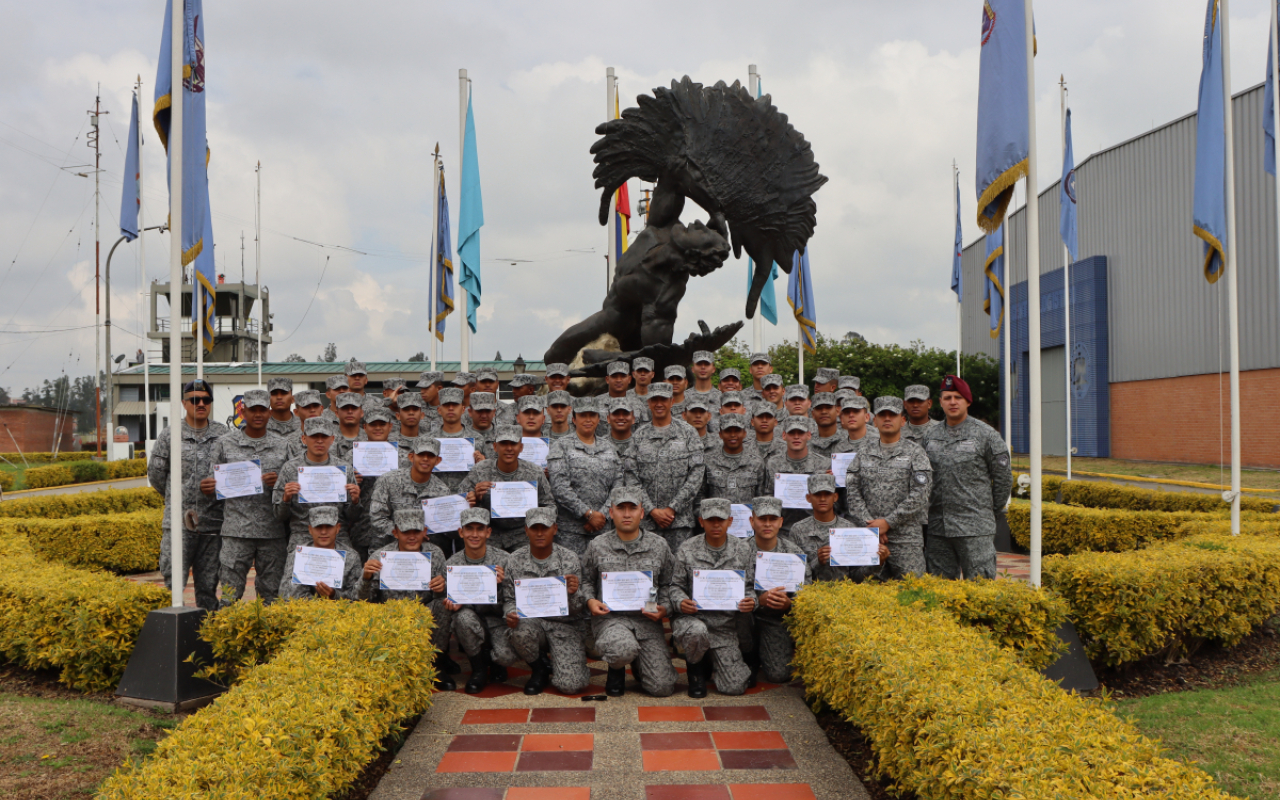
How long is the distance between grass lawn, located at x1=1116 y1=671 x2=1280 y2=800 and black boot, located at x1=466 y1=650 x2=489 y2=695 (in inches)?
138

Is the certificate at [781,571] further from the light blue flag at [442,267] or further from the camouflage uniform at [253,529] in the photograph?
the light blue flag at [442,267]

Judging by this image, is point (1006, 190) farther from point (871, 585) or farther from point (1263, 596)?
point (1263, 596)

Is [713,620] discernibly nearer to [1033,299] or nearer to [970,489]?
[970,489]

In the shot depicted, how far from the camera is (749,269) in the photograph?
1295 centimetres

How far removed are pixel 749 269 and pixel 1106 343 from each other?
23575 mm

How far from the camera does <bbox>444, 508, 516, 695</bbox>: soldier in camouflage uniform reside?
17.1 feet

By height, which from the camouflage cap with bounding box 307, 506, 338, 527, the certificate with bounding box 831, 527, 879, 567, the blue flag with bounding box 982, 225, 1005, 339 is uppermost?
the blue flag with bounding box 982, 225, 1005, 339

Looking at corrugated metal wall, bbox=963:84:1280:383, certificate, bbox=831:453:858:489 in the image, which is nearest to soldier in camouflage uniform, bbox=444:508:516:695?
certificate, bbox=831:453:858:489

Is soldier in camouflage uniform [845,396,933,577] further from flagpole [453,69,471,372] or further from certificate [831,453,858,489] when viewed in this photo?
flagpole [453,69,471,372]

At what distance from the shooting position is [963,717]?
3.02 meters

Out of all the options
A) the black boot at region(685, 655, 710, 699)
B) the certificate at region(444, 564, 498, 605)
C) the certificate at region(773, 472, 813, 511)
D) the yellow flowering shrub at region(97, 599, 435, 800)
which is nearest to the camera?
the yellow flowering shrub at region(97, 599, 435, 800)

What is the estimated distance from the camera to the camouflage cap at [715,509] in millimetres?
5203

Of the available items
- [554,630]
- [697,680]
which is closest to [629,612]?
[554,630]

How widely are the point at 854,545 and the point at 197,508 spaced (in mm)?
4607
